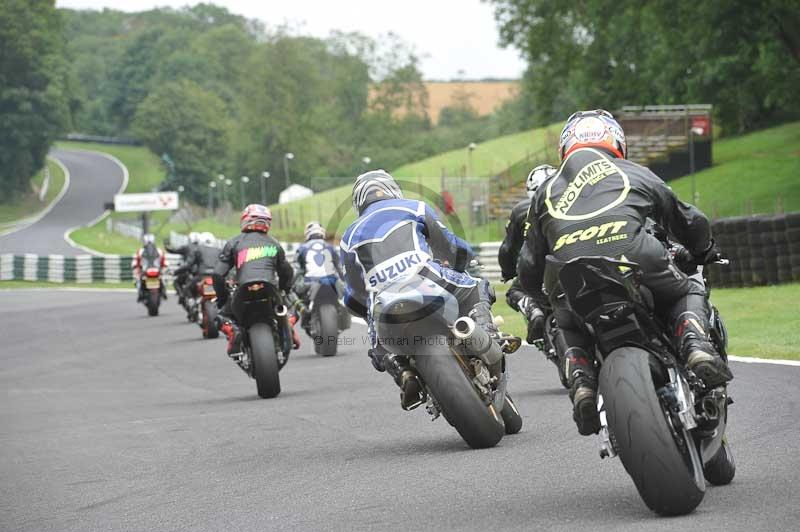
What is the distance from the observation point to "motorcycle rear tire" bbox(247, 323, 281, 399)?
12625 mm

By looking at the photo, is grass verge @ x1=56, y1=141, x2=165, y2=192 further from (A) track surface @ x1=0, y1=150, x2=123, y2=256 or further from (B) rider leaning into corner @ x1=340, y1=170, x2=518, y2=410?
(B) rider leaning into corner @ x1=340, y1=170, x2=518, y2=410

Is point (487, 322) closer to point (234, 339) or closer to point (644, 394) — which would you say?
point (644, 394)

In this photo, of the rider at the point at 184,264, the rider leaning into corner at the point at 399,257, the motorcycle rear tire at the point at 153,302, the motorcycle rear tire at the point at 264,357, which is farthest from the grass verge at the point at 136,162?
the rider leaning into corner at the point at 399,257

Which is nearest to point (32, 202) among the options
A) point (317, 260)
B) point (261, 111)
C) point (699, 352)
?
point (261, 111)

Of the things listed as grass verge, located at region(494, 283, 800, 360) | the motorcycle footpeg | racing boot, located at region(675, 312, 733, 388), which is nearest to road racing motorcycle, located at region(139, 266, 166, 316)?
grass verge, located at region(494, 283, 800, 360)

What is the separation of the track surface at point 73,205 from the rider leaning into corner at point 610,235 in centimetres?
6912

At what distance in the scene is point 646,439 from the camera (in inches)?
220

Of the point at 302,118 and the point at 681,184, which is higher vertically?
the point at 302,118

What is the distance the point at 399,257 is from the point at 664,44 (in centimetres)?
3637

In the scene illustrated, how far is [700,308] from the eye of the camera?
20.2 feet

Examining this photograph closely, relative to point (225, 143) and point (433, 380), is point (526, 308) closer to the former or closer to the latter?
point (433, 380)

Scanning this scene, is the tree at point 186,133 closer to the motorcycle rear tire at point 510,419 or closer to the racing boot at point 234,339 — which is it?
the racing boot at point 234,339

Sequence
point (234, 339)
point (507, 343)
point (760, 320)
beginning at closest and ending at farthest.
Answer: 1. point (507, 343)
2. point (234, 339)
3. point (760, 320)

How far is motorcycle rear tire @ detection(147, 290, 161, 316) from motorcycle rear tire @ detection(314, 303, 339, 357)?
13.5m
